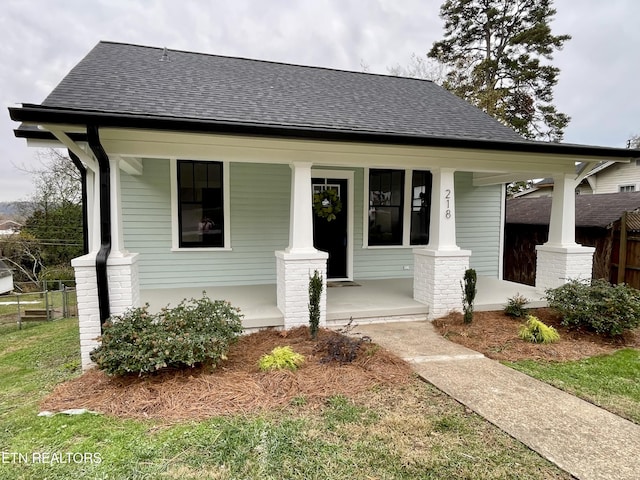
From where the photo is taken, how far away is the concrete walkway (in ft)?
7.55

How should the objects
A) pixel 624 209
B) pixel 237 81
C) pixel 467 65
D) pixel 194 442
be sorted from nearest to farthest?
pixel 194 442 < pixel 237 81 < pixel 624 209 < pixel 467 65

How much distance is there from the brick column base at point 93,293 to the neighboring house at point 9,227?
18.7 metres

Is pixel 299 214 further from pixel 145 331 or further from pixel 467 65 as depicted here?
Result: pixel 467 65

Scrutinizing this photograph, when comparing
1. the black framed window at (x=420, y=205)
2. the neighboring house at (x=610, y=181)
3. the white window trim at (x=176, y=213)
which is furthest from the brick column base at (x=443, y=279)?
the neighboring house at (x=610, y=181)

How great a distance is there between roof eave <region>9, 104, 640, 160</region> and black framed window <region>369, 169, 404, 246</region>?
2.70m

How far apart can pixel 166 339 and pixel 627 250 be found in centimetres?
961

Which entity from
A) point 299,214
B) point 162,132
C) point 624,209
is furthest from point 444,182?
point 624,209

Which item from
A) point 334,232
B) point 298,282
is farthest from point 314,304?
point 334,232

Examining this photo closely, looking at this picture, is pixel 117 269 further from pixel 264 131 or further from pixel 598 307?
pixel 598 307

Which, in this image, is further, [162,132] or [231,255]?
[231,255]

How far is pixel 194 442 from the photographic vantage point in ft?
8.16

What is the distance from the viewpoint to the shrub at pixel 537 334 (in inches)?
185

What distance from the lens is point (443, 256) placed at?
5.44 metres

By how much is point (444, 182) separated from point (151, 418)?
4774 mm
